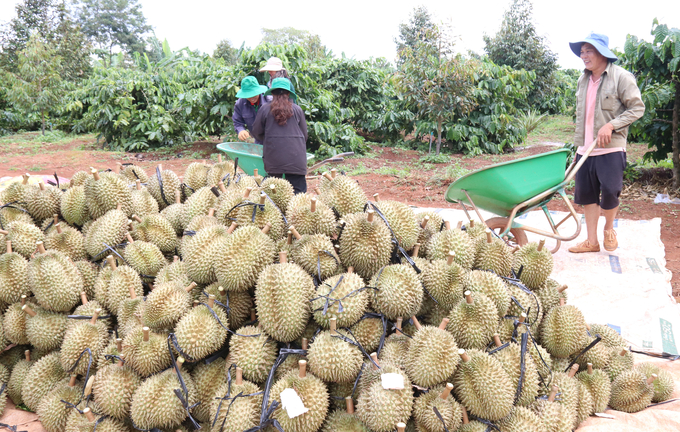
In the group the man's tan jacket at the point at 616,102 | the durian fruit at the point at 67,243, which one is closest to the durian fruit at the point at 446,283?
the durian fruit at the point at 67,243

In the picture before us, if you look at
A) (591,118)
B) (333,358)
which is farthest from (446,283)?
(591,118)

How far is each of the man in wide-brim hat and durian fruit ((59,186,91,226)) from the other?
14.8ft

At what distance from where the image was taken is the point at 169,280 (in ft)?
7.18

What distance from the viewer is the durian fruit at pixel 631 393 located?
2170 mm

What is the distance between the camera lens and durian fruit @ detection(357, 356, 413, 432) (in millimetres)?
1567

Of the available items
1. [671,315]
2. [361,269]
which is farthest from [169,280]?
[671,315]

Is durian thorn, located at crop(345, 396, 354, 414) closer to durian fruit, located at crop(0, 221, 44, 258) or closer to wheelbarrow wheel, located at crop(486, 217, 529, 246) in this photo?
durian fruit, located at crop(0, 221, 44, 258)

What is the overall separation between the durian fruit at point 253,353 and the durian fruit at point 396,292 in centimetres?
49

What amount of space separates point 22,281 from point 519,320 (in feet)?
8.19

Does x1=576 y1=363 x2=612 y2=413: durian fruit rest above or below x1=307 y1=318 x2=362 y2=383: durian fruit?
below

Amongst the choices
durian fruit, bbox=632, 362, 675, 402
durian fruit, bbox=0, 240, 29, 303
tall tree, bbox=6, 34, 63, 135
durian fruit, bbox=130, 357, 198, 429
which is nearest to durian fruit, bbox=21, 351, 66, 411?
durian fruit, bbox=0, 240, 29, 303

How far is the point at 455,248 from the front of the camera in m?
2.12

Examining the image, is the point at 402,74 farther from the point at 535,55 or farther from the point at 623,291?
the point at 535,55

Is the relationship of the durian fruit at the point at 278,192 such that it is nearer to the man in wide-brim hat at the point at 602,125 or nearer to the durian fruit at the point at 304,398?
the durian fruit at the point at 304,398
